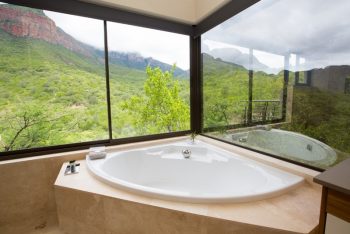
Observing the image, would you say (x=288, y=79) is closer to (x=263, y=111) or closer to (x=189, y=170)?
(x=263, y=111)

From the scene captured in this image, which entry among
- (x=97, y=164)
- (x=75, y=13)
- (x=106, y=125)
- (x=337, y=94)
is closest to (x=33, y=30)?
(x=75, y=13)

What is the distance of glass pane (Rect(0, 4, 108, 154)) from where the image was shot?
1.88m

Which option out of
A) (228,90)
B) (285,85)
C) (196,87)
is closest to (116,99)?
(196,87)

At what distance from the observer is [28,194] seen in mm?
1729

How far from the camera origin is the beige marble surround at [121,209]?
1.01 m

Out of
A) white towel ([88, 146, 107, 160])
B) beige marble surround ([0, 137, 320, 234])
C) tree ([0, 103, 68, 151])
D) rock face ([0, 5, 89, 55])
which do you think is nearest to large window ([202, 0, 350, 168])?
beige marble surround ([0, 137, 320, 234])

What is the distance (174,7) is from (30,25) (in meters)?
1.63

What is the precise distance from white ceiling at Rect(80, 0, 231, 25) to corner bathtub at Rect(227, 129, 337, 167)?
1509 mm

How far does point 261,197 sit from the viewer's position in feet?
3.83

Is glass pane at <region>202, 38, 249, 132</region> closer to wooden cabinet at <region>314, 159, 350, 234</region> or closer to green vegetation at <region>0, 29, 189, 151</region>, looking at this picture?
green vegetation at <region>0, 29, 189, 151</region>

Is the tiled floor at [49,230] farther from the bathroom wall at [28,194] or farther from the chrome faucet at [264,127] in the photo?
the chrome faucet at [264,127]

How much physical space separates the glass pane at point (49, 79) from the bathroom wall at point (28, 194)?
0.29 meters

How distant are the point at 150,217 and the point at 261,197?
70cm

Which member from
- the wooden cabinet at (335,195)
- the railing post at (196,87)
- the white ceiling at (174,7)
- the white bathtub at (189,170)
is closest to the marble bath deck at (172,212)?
the white bathtub at (189,170)
